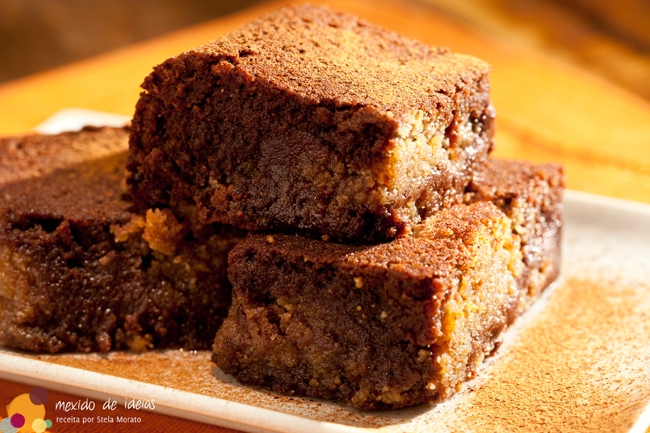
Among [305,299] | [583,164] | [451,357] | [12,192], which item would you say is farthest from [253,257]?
[583,164]

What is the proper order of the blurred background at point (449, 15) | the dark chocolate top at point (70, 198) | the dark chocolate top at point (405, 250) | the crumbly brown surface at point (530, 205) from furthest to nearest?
the blurred background at point (449, 15) → the crumbly brown surface at point (530, 205) → the dark chocolate top at point (70, 198) → the dark chocolate top at point (405, 250)

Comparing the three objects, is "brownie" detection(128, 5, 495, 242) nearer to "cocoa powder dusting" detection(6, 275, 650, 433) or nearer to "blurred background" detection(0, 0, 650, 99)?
"cocoa powder dusting" detection(6, 275, 650, 433)

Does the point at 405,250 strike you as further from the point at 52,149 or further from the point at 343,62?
the point at 52,149

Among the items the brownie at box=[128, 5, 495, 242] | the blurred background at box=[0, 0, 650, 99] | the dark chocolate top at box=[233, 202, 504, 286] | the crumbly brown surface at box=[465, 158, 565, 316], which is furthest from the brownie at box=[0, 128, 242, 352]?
the blurred background at box=[0, 0, 650, 99]

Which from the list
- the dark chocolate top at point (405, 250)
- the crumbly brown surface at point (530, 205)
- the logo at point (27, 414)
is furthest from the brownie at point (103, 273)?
the crumbly brown surface at point (530, 205)

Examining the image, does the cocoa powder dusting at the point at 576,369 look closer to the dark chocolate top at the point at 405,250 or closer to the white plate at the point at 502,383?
the white plate at the point at 502,383

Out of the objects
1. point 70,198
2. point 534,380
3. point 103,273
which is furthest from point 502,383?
point 70,198
